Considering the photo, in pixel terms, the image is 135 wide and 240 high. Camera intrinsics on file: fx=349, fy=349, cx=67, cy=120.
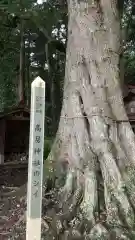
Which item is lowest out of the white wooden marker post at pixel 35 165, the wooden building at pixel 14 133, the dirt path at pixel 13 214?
the dirt path at pixel 13 214

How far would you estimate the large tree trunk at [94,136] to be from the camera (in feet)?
17.0

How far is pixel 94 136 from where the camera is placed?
19.6ft

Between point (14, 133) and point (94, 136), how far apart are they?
26.8 feet

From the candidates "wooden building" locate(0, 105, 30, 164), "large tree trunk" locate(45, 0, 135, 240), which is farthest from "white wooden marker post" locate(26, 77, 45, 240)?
"wooden building" locate(0, 105, 30, 164)

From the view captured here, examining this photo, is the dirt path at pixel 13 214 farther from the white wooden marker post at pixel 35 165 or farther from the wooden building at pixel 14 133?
the wooden building at pixel 14 133

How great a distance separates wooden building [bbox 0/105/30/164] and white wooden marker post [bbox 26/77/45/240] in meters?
8.85

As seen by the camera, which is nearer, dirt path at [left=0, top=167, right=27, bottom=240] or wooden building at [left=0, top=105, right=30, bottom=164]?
dirt path at [left=0, top=167, right=27, bottom=240]

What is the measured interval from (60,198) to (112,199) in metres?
0.90

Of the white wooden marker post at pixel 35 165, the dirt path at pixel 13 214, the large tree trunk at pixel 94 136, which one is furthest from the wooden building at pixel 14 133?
the white wooden marker post at pixel 35 165

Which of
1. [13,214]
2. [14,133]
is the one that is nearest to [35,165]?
[13,214]

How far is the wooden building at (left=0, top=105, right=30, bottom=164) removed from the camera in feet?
42.0

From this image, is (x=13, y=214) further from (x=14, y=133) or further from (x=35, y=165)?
(x=14, y=133)

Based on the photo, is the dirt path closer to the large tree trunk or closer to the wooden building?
the large tree trunk

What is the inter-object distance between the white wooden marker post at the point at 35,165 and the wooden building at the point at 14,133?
8846mm
